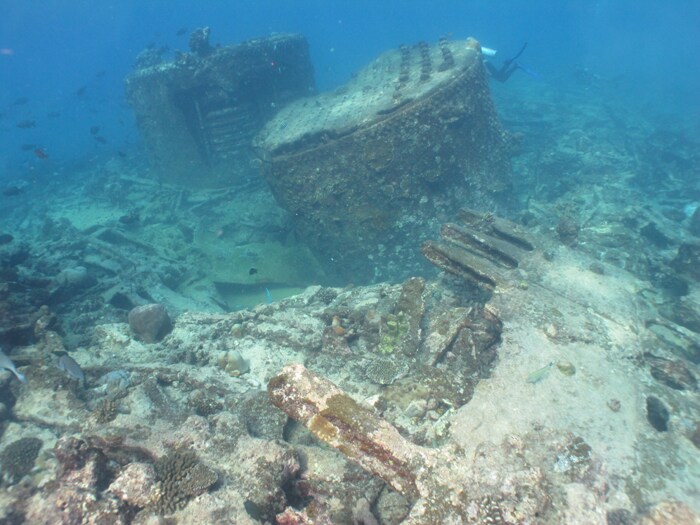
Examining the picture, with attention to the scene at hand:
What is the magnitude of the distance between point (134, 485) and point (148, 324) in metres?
3.27

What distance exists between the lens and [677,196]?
501 inches

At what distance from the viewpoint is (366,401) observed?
4.22 metres

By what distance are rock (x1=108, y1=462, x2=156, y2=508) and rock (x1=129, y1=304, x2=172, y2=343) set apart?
10.0ft

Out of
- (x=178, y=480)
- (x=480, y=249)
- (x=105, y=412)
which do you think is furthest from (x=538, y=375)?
(x=105, y=412)

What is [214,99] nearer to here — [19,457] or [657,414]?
[19,457]

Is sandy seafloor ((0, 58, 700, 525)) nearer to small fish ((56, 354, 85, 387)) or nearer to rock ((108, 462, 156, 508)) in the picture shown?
rock ((108, 462, 156, 508))

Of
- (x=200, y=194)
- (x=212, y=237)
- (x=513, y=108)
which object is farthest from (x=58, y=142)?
(x=513, y=108)

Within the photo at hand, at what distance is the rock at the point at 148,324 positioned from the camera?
5957 mm

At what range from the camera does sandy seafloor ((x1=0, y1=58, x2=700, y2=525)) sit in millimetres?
3109

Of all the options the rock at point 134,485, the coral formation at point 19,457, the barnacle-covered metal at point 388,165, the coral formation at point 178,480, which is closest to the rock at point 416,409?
the coral formation at point 178,480

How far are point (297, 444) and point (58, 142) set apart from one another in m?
53.2

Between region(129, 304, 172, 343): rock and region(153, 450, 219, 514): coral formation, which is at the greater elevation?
region(153, 450, 219, 514): coral formation

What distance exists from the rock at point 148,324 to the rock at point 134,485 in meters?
3.05

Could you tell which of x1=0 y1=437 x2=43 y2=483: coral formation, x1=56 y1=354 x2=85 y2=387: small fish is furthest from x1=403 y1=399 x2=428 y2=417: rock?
x1=56 y1=354 x2=85 y2=387: small fish
